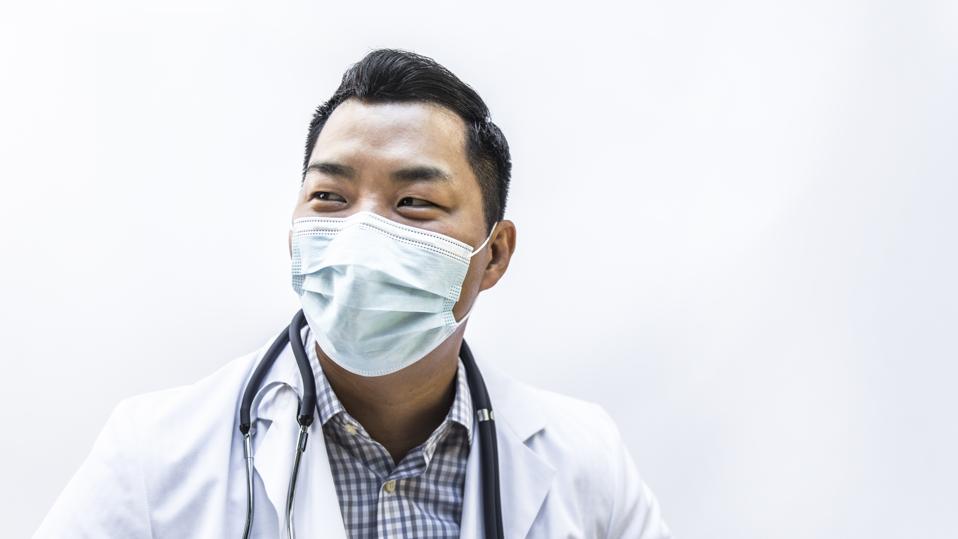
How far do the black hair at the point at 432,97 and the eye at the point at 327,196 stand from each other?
111 millimetres

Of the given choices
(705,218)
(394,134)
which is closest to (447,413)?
(394,134)

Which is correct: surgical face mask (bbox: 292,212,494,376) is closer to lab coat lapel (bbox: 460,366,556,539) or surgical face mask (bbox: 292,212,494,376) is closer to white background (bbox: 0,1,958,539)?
lab coat lapel (bbox: 460,366,556,539)

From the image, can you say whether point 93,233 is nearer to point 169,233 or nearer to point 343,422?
point 169,233

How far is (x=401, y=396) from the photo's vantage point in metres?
1.56

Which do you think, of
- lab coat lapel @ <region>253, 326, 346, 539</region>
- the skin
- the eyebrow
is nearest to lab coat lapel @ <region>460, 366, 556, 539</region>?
the skin

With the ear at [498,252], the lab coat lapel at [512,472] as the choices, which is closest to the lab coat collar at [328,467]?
the lab coat lapel at [512,472]

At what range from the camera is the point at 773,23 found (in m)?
2.08

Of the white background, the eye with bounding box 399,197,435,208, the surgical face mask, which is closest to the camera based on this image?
the surgical face mask

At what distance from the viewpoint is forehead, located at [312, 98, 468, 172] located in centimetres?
146

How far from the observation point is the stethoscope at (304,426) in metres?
1.38

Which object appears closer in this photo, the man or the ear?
the man

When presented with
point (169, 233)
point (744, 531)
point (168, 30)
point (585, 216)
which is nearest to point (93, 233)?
point (169, 233)

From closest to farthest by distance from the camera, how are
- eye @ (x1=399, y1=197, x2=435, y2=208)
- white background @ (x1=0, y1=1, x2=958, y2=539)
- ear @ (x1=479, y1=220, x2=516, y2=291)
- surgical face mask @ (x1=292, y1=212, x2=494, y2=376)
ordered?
surgical face mask @ (x1=292, y1=212, x2=494, y2=376), eye @ (x1=399, y1=197, x2=435, y2=208), ear @ (x1=479, y1=220, x2=516, y2=291), white background @ (x1=0, y1=1, x2=958, y2=539)

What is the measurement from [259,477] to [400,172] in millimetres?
558
